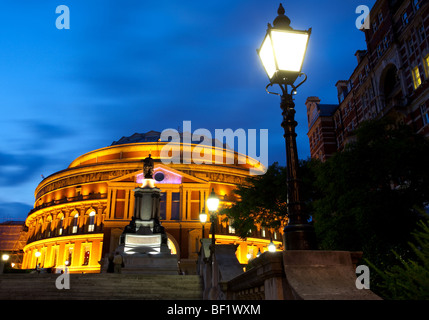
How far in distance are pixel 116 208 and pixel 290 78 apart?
184ft

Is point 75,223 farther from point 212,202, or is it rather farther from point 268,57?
point 268,57

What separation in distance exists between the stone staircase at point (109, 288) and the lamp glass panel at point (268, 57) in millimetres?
11471

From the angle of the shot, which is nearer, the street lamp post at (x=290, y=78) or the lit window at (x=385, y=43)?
the street lamp post at (x=290, y=78)

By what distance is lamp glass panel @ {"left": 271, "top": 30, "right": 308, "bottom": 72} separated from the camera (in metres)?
6.12

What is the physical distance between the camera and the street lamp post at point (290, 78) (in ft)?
18.7

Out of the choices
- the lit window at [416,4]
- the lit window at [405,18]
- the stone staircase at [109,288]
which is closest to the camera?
the stone staircase at [109,288]

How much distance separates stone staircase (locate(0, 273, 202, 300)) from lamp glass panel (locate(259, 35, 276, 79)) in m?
11.5

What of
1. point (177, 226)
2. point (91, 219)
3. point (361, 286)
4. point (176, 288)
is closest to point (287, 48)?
point (361, 286)

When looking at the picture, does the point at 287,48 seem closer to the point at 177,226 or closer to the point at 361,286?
the point at 361,286

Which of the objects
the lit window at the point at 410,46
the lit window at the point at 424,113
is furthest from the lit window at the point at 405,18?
the lit window at the point at 424,113

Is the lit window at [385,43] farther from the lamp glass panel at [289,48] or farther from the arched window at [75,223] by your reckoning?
the arched window at [75,223]

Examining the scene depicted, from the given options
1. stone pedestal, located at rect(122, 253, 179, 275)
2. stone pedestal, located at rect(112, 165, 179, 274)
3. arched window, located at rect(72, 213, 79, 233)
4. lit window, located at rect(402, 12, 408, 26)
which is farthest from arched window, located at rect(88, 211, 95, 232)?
lit window, located at rect(402, 12, 408, 26)

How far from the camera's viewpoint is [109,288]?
16.2 metres

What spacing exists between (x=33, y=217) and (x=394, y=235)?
75576 mm
